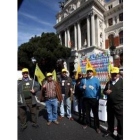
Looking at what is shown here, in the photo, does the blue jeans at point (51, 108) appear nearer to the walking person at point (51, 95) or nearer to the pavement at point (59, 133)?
the walking person at point (51, 95)

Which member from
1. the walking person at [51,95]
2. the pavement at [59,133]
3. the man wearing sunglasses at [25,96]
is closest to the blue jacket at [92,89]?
the pavement at [59,133]

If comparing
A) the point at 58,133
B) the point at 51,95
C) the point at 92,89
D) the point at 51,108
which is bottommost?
the point at 58,133

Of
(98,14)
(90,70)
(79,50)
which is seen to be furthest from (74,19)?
(90,70)

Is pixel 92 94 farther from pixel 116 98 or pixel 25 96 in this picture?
pixel 25 96

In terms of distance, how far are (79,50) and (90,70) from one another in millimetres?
17207

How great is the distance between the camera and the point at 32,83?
10.4 ft

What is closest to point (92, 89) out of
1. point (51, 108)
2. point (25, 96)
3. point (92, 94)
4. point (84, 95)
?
point (92, 94)

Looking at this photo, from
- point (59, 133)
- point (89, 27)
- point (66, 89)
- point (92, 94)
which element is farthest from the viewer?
point (89, 27)

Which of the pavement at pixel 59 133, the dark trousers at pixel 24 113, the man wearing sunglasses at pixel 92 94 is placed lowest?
the pavement at pixel 59 133

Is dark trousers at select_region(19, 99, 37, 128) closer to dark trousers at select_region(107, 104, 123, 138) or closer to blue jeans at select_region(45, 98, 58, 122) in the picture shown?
blue jeans at select_region(45, 98, 58, 122)

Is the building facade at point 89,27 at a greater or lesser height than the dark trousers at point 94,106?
greater

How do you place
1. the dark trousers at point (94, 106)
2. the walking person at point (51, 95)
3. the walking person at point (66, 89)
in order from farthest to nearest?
the walking person at point (66, 89) → the walking person at point (51, 95) → the dark trousers at point (94, 106)

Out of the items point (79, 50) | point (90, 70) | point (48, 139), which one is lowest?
point (48, 139)

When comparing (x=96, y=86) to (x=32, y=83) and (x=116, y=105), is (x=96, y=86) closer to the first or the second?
(x=116, y=105)
